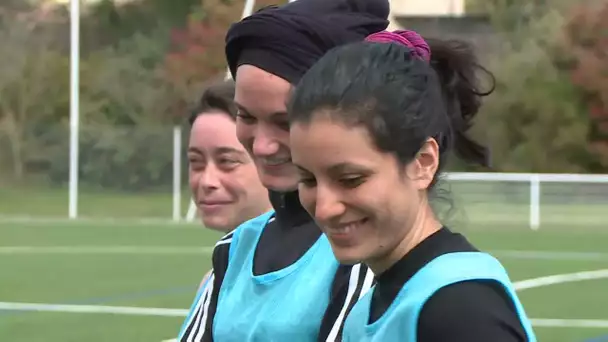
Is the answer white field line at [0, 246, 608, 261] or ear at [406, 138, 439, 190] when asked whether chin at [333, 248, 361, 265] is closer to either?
ear at [406, 138, 439, 190]

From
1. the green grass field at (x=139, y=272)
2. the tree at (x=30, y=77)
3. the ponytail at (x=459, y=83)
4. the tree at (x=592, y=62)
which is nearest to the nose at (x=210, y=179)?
the ponytail at (x=459, y=83)

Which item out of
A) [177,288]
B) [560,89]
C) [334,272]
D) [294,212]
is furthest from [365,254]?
[560,89]

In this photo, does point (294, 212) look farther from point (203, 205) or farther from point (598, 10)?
point (598, 10)

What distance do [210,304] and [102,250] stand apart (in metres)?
12.6

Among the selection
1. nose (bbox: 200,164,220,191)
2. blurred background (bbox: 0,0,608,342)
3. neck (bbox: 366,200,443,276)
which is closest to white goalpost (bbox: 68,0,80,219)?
blurred background (bbox: 0,0,608,342)

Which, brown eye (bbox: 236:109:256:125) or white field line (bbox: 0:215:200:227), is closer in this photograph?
brown eye (bbox: 236:109:256:125)

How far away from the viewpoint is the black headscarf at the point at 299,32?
216 cm

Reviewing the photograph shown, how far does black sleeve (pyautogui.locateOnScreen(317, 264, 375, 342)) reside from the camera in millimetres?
2074

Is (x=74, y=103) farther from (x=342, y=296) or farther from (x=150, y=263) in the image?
(x=342, y=296)

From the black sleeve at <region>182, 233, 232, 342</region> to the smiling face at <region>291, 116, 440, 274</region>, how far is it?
69 cm

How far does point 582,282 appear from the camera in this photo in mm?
11695

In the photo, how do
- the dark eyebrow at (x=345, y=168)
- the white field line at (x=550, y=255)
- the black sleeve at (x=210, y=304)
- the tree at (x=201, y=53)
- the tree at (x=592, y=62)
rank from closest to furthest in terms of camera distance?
the dark eyebrow at (x=345, y=168)
the black sleeve at (x=210, y=304)
the white field line at (x=550, y=255)
the tree at (x=592, y=62)
the tree at (x=201, y=53)

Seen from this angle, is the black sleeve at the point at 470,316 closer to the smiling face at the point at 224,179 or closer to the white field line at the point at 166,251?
the smiling face at the point at 224,179

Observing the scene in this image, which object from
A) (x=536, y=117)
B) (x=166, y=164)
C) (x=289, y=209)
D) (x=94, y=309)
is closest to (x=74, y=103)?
(x=166, y=164)
